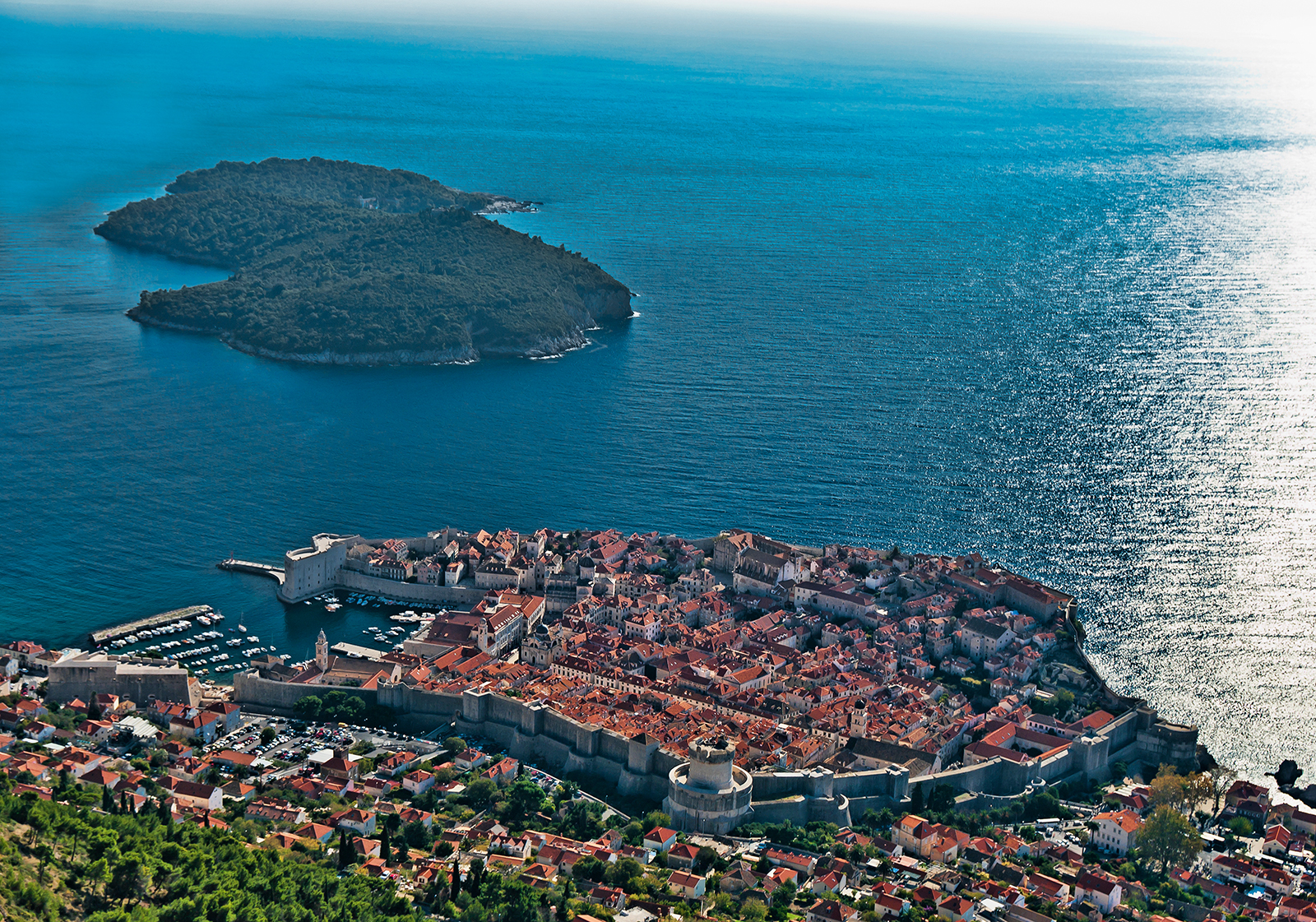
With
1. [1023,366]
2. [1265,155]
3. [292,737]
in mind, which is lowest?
[292,737]

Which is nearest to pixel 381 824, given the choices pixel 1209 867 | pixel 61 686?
pixel 61 686

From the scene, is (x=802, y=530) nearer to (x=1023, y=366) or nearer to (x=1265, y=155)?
(x=1023, y=366)

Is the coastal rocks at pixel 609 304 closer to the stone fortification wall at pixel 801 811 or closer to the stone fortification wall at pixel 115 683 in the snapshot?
the stone fortification wall at pixel 115 683

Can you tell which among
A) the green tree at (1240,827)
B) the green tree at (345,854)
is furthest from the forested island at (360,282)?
the green tree at (1240,827)

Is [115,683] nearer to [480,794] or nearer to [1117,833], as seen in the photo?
[480,794]

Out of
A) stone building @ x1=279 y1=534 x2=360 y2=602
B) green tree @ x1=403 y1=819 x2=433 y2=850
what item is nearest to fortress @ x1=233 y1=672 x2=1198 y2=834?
green tree @ x1=403 y1=819 x2=433 y2=850

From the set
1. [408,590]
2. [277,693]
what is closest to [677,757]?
[277,693]
